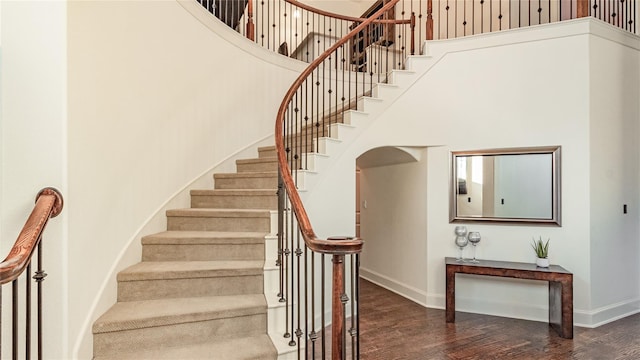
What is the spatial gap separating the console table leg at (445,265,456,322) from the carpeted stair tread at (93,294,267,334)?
2066 mm

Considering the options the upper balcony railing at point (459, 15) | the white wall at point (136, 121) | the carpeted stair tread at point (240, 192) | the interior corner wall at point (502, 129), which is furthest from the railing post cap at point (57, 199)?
the upper balcony railing at point (459, 15)

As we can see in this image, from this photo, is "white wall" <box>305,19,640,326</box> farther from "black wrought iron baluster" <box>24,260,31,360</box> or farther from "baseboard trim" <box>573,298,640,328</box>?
"black wrought iron baluster" <box>24,260,31,360</box>

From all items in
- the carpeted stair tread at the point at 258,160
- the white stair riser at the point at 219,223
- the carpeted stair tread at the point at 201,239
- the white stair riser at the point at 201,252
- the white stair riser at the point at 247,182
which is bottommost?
the white stair riser at the point at 201,252

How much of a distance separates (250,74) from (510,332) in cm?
390

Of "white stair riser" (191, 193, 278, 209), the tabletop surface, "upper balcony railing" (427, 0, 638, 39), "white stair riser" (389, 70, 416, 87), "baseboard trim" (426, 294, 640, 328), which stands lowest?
"baseboard trim" (426, 294, 640, 328)

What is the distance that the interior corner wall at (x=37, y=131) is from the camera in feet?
5.11

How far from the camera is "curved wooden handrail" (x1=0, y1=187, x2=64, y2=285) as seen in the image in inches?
49.2

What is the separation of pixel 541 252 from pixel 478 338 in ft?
3.59

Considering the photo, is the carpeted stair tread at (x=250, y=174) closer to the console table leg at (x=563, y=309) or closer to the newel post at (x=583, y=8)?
→ the console table leg at (x=563, y=309)

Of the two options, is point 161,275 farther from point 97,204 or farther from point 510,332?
point 510,332

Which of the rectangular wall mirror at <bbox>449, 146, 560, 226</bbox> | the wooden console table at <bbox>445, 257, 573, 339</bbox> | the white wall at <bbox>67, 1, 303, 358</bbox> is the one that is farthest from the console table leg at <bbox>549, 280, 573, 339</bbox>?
the white wall at <bbox>67, 1, 303, 358</bbox>

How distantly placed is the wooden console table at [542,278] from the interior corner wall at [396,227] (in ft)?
1.69

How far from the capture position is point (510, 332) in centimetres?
327

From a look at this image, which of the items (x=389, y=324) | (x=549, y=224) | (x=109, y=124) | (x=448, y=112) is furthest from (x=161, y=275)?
(x=549, y=224)
